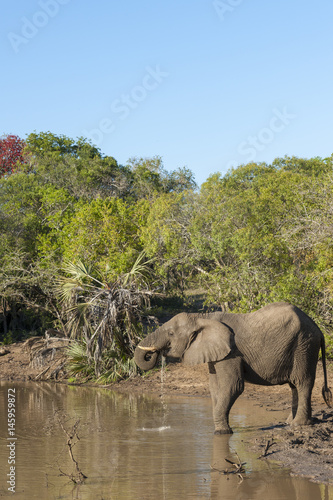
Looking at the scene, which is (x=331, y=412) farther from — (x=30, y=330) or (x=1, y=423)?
(x=30, y=330)

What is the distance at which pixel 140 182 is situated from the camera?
33812 mm

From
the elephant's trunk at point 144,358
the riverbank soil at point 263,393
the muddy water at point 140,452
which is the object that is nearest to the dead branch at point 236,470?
the muddy water at point 140,452

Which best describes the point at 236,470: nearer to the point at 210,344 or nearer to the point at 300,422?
the point at 210,344

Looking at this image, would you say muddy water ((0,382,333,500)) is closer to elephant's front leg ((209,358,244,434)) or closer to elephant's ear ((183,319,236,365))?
elephant's front leg ((209,358,244,434))

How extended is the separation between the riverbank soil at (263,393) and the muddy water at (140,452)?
31 cm

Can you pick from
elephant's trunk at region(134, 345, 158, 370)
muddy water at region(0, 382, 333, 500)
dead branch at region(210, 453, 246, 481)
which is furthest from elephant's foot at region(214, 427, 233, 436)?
dead branch at region(210, 453, 246, 481)

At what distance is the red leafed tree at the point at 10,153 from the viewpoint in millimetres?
45531

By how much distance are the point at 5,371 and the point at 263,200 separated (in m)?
8.95

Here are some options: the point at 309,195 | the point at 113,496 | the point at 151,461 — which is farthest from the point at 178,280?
the point at 113,496

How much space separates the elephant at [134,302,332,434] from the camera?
10562 millimetres

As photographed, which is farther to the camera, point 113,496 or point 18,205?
point 18,205

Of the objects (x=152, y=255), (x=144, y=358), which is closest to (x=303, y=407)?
(x=144, y=358)

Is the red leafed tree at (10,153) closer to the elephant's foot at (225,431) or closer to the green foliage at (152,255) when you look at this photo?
the green foliage at (152,255)

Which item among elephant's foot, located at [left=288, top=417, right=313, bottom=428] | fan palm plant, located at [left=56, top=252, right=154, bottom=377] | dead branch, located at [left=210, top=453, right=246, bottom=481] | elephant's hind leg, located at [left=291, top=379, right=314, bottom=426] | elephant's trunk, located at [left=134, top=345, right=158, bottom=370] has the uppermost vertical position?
fan palm plant, located at [left=56, top=252, right=154, bottom=377]
